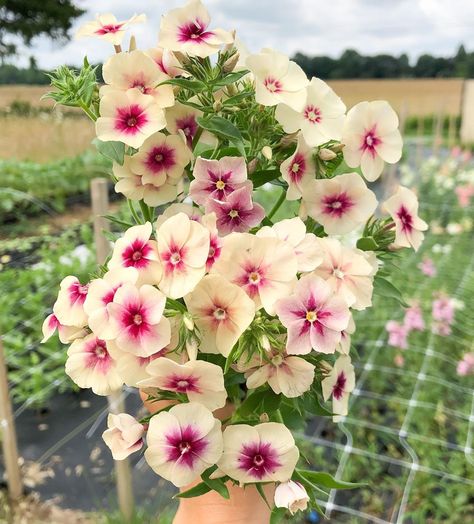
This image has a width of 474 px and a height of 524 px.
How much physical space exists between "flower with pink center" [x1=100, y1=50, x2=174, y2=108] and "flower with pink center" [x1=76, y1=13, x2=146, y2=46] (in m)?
0.04

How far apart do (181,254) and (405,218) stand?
0.24 m

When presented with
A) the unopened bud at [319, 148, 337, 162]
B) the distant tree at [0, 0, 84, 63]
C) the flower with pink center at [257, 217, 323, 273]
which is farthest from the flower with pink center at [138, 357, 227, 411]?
the distant tree at [0, 0, 84, 63]

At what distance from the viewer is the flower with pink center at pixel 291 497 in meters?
0.49

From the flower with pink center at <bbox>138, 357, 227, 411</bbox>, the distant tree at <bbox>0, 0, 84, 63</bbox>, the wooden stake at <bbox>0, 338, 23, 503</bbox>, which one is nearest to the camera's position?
the flower with pink center at <bbox>138, 357, 227, 411</bbox>

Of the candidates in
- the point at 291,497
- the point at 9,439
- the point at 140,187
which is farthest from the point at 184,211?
the point at 9,439

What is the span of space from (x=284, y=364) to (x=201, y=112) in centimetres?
23

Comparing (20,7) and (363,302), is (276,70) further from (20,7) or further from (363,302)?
(20,7)

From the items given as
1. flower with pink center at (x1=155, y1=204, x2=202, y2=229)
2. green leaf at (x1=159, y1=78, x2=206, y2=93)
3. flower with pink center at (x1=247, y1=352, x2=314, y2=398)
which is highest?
green leaf at (x1=159, y1=78, x2=206, y2=93)

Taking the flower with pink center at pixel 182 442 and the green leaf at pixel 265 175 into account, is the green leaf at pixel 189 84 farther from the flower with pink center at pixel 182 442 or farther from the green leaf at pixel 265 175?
the flower with pink center at pixel 182 442

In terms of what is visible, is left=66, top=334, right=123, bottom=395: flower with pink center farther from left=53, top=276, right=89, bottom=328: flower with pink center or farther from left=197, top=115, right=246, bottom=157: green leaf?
left=197, top=115, right=246, bottom=157: green leaf

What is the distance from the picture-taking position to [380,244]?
592mm

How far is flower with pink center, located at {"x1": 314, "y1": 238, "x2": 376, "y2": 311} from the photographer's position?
1.61ft

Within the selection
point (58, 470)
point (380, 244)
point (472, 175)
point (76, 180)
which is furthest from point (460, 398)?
point (76, 180)

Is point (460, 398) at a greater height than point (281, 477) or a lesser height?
lesser
